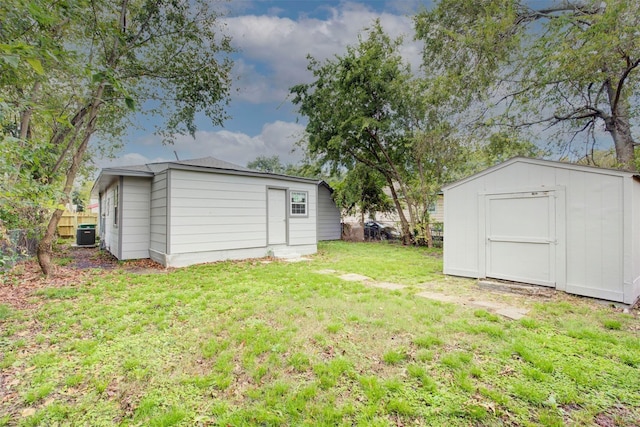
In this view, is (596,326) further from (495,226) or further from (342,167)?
(342,167)

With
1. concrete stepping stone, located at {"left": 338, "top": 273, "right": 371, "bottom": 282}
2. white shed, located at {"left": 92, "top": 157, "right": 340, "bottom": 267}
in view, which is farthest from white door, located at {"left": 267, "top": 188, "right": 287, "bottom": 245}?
concrete stepping stone, located at {"left": 338, "top": 273, "right": 371, "bottom": 282}

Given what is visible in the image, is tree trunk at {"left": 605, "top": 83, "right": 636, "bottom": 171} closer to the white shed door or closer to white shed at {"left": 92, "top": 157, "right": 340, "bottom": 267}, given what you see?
the white shed door

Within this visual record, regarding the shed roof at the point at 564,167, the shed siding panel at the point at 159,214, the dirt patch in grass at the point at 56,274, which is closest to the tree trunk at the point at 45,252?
the dirt patch in grass at the point at 56,274

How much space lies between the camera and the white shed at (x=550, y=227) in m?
4.22

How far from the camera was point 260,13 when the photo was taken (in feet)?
26.2

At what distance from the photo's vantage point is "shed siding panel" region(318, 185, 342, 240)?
14359 millimetres

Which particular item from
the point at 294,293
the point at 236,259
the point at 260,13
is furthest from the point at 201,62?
the point at 294,293

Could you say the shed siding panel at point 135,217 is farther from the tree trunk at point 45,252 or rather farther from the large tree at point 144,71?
the tree trunk at point 45,252

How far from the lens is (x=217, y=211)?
25.2 feet

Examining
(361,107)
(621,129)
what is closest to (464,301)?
(621,129)

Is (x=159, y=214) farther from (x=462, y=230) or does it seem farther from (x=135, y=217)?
(x=462, y=230)

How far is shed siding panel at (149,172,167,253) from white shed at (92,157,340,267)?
0.08 ft

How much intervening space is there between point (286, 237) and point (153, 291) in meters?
4.67

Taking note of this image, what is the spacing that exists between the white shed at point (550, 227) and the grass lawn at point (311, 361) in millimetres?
583
